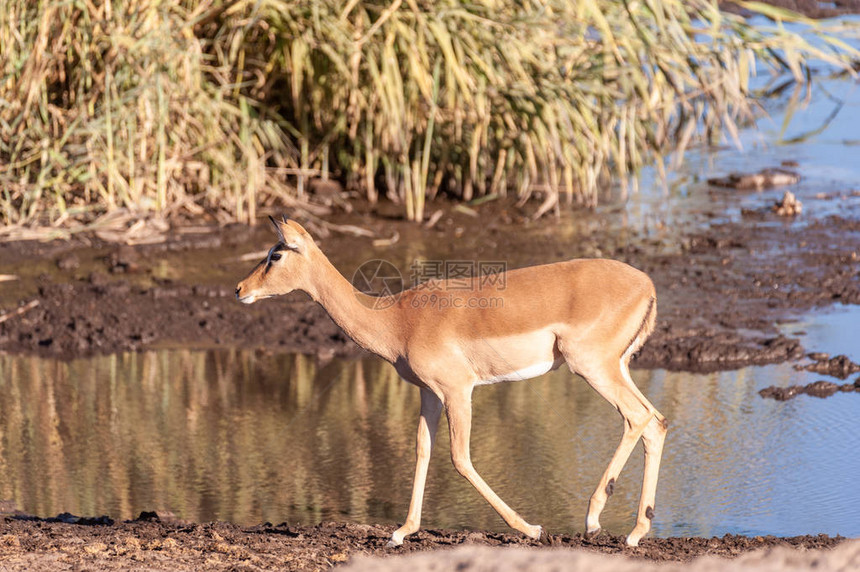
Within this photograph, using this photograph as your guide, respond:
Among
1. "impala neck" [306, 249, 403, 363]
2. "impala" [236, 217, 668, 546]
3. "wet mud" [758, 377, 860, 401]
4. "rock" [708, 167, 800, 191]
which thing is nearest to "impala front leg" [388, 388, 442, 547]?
"impala" [236, 217, 668, 546]

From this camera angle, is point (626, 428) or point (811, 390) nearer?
point (626, 428)

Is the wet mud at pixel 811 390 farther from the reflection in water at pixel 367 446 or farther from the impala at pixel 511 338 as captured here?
the impala at pixel 511 338

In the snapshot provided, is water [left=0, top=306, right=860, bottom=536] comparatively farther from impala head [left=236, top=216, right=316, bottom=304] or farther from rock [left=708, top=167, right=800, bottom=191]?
rock [left=708, top=167, right=800, bottom=191]

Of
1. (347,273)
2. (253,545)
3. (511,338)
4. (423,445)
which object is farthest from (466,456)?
(347,273)

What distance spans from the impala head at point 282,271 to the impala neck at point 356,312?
55 mm

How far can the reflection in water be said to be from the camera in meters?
Result: 6.06

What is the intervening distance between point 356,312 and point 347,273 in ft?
15.0

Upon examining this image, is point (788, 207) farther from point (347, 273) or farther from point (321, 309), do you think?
point (321, 309)

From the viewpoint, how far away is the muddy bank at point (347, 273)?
8727mm

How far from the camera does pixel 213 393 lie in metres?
7.99

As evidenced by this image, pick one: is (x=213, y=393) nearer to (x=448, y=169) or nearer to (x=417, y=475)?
(x=417, y=475)

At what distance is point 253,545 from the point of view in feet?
16.6

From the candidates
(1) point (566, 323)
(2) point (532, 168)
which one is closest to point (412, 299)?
(1) point (566, 323)

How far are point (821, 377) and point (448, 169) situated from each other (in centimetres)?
507
